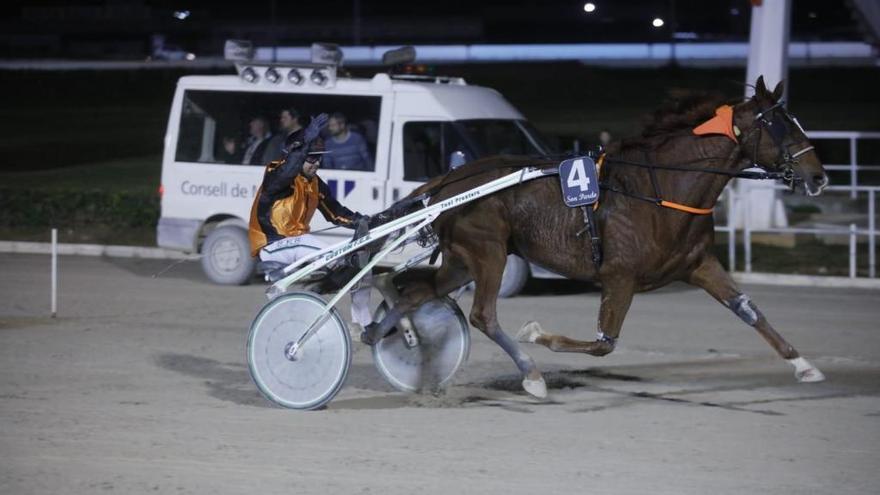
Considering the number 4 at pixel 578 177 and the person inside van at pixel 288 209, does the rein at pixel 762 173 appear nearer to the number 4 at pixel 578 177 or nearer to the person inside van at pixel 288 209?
the number 4 at pixel 578 177

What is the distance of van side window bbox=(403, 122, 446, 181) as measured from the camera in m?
13.1

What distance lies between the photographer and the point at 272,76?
44.9ft

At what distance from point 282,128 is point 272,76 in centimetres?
65

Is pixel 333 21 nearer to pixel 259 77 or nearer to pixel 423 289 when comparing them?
pixel 259 77

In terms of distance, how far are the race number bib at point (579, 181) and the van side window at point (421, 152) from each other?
5211mm

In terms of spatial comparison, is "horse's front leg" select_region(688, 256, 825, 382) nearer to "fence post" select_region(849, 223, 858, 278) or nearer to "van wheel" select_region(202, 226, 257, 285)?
"fence post" select_region(849, 223, 858, 278)

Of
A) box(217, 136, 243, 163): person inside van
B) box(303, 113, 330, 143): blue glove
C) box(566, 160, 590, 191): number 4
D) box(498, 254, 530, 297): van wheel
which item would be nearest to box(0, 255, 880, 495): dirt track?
box(498, 254, 530, 297): van wheel

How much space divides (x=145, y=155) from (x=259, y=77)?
15987 mm

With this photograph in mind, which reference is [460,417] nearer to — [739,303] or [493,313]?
[493,313]

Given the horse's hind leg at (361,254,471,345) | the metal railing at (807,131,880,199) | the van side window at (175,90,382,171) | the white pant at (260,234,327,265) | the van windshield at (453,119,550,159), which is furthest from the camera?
the metal railing at (807,131,880,199)

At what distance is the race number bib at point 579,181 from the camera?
7.79m

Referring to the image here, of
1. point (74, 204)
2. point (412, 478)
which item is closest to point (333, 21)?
point (74, 204)

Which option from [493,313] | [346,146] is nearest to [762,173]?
[493,313]

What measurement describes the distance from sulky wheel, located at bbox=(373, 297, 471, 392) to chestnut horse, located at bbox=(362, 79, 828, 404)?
0.16 metres
